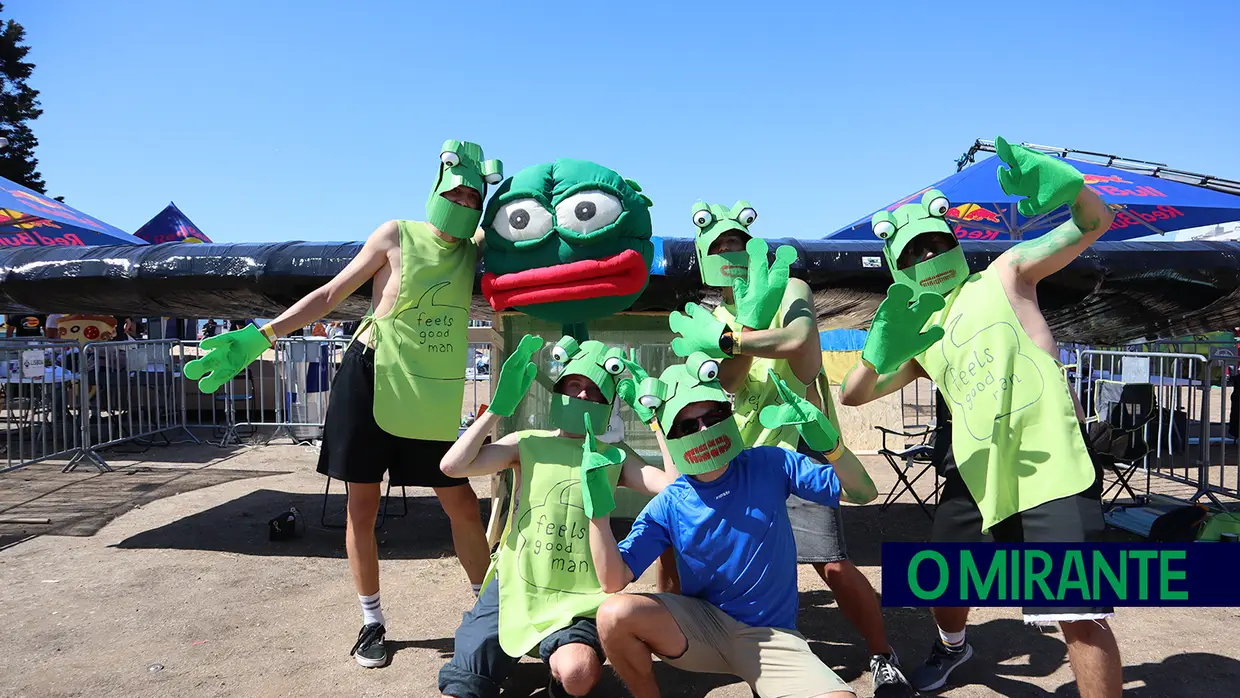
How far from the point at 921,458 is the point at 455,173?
477 cm

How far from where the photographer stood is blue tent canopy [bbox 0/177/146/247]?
9.03m

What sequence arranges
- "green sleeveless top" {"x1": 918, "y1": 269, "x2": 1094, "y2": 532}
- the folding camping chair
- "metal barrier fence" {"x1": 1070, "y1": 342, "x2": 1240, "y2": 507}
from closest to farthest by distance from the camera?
"green sleeveless top" {"x1": 918, "y1": 269, "x2": 1094, "y2": 532} → the folding camping chair → "metal barrier fence" {"x1": 1070, "y1": 342, "x2": 1240, "y2": 507}

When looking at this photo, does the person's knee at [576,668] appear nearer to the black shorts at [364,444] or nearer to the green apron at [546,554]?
the green apron at [546,554]

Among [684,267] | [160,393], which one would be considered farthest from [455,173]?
[160,393]

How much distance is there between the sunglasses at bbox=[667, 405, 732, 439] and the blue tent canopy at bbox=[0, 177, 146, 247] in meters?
8.98

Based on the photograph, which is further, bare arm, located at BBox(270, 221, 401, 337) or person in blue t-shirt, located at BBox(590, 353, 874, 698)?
bare arm, located at BBox(270, 221, 401, 337)

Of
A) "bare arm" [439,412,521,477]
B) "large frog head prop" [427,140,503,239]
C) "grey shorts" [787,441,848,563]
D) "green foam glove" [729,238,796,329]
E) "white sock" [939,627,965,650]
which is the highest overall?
"large frog head prop" [427,140,503,239]

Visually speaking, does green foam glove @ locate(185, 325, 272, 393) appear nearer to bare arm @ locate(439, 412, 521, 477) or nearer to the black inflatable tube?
bare arm @ locate(439, 412, 521, 477)

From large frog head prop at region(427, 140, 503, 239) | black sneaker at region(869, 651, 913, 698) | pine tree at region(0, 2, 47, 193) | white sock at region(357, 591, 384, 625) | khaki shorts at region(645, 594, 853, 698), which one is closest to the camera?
khaki shorts at region(645, 594, 853, 698)

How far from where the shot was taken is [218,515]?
232 inches

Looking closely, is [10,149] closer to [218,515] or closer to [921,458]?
[218,515]

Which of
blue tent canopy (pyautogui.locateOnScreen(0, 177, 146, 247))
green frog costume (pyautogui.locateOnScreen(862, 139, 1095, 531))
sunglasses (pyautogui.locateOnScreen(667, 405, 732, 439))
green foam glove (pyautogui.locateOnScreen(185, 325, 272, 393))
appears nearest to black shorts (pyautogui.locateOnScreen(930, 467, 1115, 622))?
green frog costume (pyautogui.locateOnScreen(862, 139, 1095, 531))

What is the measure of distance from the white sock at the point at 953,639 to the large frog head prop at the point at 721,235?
158 cm

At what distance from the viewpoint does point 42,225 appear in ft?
31.1
